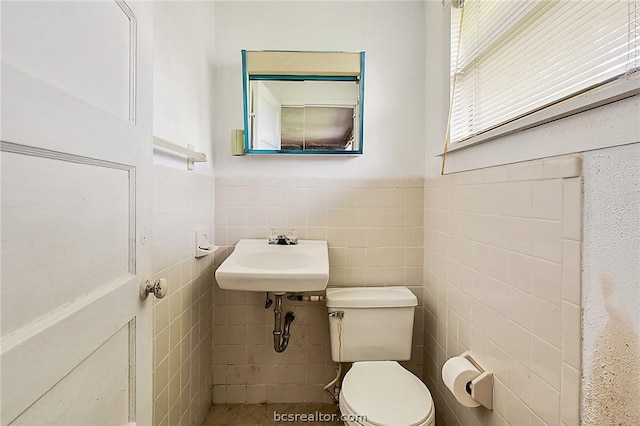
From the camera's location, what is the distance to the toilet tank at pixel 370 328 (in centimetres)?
146

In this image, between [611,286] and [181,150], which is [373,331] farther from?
[181,150]

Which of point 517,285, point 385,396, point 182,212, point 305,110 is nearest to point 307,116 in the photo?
point 305,110

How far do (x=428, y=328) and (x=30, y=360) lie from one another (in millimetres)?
1659

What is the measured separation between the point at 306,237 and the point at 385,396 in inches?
34.4

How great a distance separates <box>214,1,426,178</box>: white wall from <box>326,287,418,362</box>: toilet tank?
721 millimetres

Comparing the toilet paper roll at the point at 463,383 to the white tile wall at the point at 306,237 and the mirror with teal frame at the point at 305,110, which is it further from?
the mirror with teal frame at the point at 305,110

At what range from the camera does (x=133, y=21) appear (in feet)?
2.36

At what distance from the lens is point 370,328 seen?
146 cm

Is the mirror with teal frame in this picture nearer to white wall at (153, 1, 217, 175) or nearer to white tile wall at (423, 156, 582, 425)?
white wall at (153, 1, 217, 175)

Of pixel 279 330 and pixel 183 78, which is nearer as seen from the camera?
pixel 183 78

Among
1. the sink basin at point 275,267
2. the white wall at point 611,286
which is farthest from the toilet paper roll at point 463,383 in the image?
the sink basin at point 275,267

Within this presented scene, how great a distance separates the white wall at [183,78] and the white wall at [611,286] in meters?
1.32

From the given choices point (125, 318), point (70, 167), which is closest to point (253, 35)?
point (70, 167)

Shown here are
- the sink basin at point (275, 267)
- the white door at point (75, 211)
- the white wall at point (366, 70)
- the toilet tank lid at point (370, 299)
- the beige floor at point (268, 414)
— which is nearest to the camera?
the white door at point (75, 211)
